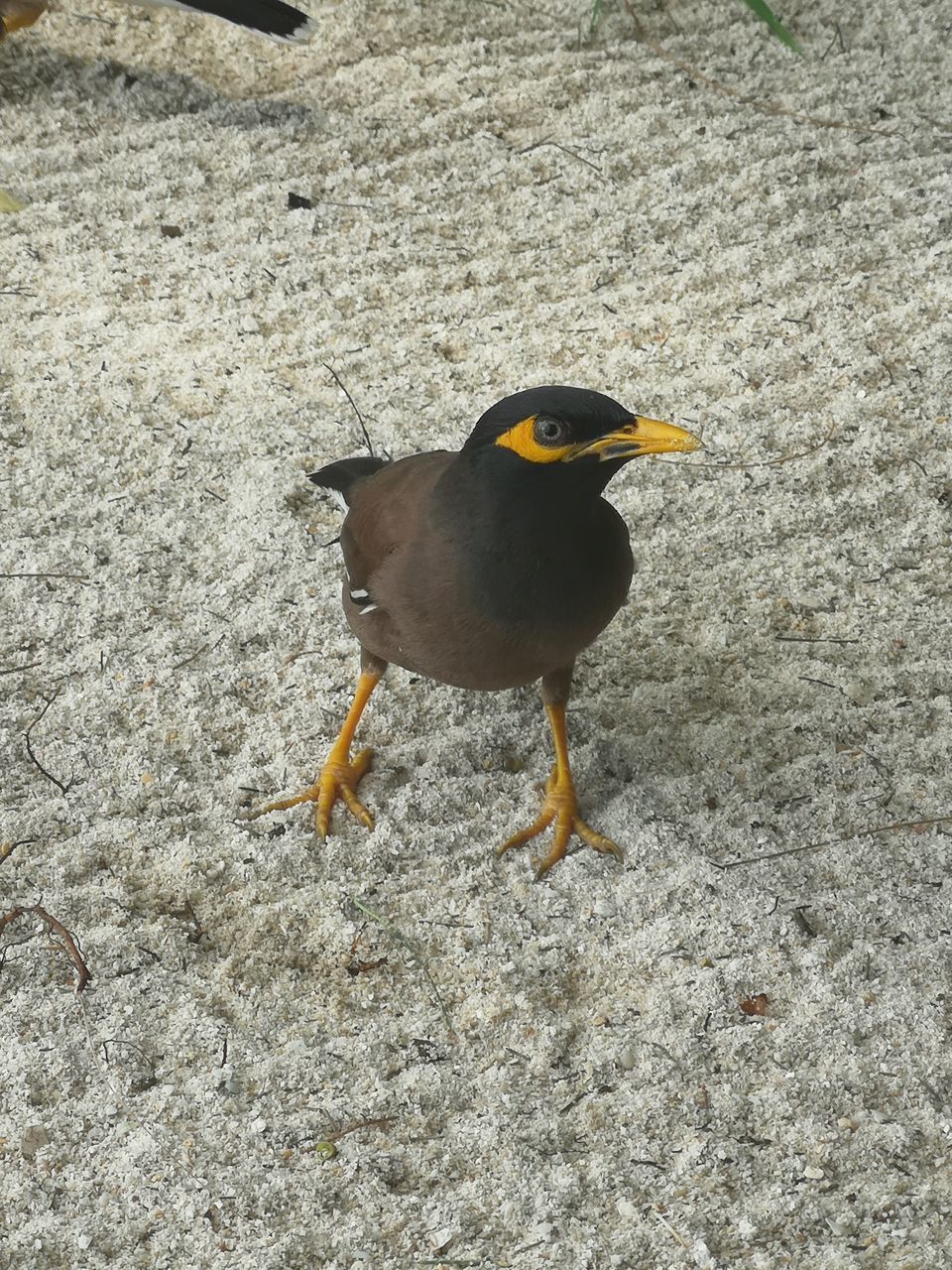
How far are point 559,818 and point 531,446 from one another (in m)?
0.88

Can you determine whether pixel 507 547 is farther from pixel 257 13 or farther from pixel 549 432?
pixel 257 13

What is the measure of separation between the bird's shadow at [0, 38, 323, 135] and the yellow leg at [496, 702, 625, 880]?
2.76 m

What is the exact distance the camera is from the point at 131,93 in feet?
15.1

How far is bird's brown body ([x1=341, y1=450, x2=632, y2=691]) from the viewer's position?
2.33m

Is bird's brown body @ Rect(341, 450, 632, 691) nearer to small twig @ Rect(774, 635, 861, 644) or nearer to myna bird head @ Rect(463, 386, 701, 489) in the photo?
myna bird head @ Rect(463, 386, 701, 489)

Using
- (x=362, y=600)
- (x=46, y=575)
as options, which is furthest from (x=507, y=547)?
(x=46, y=575)

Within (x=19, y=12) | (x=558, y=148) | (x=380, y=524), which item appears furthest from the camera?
(x=19, y=12)

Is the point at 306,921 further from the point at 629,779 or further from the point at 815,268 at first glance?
the point at 815,268

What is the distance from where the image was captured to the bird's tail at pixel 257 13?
14.8ft

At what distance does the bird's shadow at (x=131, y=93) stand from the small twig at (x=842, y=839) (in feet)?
10.3

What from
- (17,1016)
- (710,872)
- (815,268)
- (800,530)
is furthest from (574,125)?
(17,1016)

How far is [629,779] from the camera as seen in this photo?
288cm

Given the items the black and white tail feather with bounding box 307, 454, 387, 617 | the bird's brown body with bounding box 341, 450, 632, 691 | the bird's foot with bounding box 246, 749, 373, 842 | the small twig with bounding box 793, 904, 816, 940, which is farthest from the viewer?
the black and white tail feather with bounding box 307, 454, 387, 617

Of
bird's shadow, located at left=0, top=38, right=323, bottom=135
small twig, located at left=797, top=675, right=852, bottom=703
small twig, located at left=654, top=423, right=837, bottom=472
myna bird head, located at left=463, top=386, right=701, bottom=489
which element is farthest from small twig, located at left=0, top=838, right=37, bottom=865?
bird's shadow, located at left=0, top=38, right=323, bottom=135
